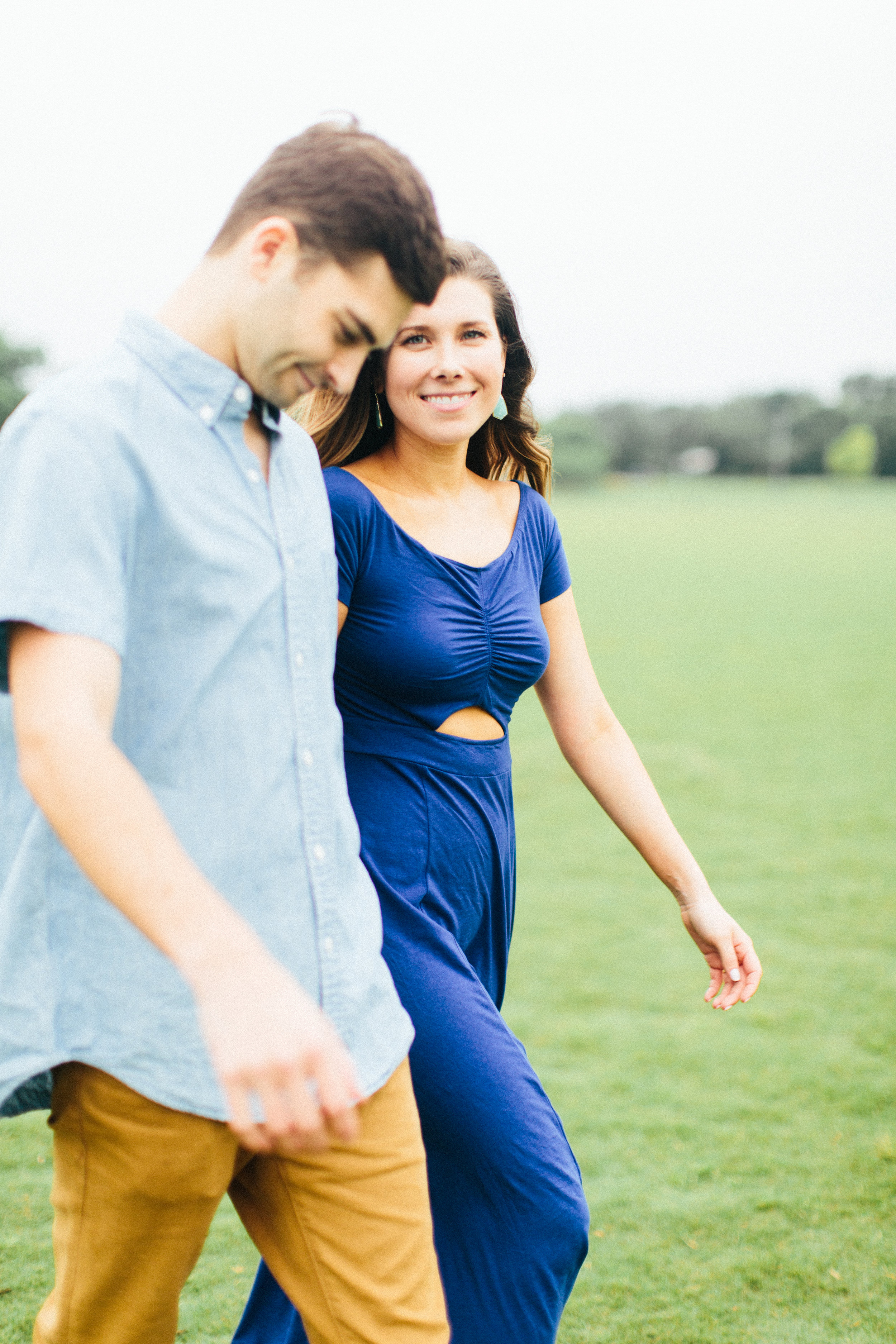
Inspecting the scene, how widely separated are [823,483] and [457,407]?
90.1m

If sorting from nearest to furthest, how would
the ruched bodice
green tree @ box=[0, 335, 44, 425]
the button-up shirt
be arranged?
the button-up shirt < the ruched bodice < green tree @ box=[0, 335, 44, 425]

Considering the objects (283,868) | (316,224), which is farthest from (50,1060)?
(316,224)

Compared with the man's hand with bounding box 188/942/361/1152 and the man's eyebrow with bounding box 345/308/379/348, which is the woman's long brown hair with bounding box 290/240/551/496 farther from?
the man's hand with bounding box 188/942/361/1152

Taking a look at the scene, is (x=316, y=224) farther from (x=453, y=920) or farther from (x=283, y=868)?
(x=453, y=920)

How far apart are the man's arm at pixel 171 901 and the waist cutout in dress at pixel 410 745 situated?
103cm

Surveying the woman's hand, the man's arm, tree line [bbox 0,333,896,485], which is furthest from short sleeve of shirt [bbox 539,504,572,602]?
tree line [bbox 0,333,896,485]

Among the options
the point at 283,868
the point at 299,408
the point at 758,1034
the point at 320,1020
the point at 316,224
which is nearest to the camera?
the point at 320,1020

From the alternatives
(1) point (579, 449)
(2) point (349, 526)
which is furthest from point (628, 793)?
(1) point (579, 449)

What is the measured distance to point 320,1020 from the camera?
1.21 meters

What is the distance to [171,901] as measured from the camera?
1.22 metres

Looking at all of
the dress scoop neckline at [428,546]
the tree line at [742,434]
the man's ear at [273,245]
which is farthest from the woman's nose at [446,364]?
the tree line at [742,434]

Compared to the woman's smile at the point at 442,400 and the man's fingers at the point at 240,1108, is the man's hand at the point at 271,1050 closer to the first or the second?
the man's fingers at the point at 240,1108

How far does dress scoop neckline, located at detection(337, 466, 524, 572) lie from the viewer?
2373 millimetres

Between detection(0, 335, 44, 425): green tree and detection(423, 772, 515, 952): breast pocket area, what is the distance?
4642 centimetres
